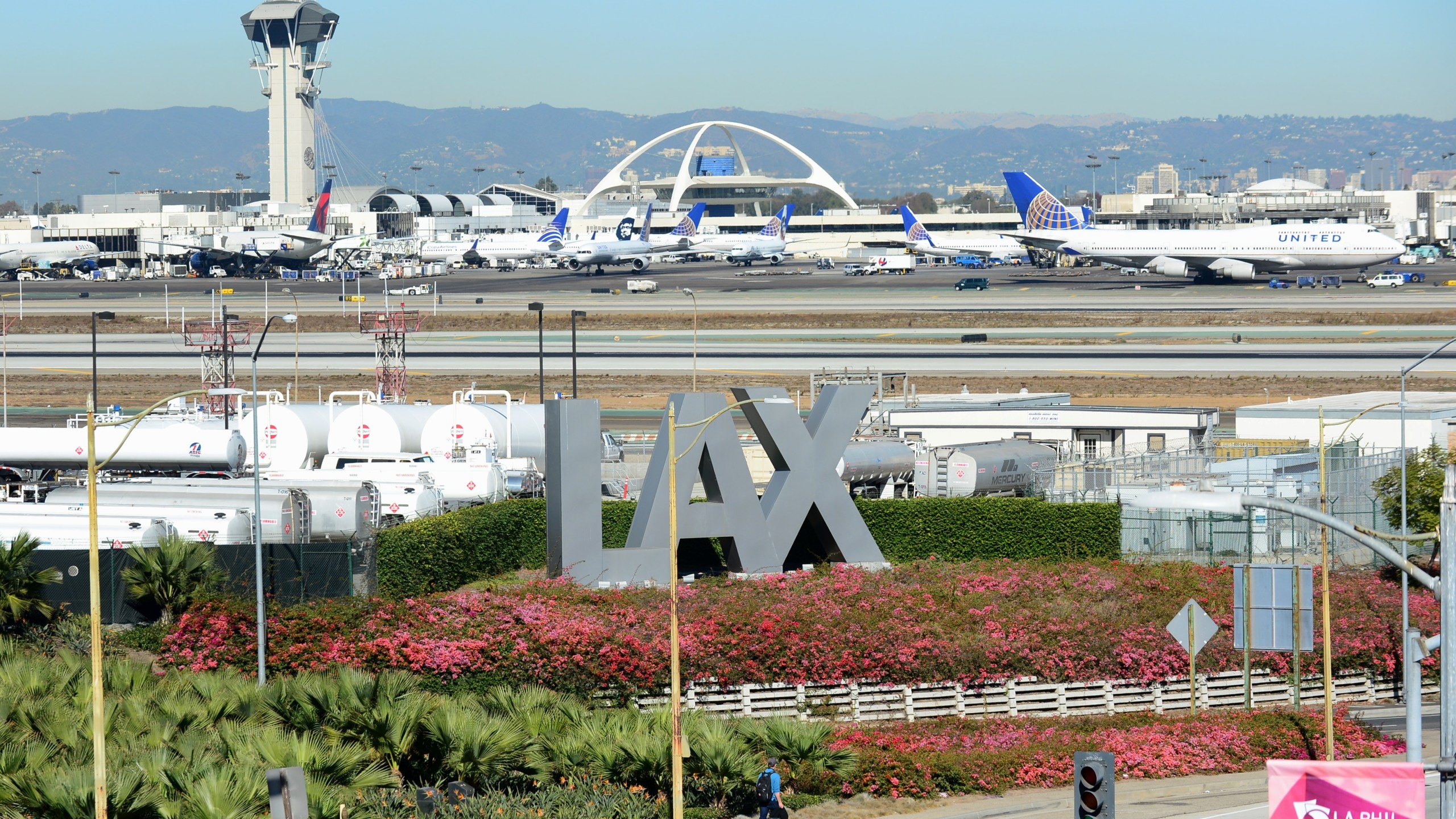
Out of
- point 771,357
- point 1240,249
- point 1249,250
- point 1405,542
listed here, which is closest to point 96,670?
point 1405,542

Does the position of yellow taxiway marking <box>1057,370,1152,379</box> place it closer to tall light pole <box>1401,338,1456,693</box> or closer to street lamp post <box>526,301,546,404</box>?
street lamp post <box>526,301,546,404</box>

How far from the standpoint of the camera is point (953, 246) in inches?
7087

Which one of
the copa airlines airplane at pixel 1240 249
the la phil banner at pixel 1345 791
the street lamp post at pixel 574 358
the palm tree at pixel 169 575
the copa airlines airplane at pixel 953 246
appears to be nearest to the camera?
the la phil banner at pixel 1345 791

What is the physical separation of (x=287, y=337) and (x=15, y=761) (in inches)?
3553

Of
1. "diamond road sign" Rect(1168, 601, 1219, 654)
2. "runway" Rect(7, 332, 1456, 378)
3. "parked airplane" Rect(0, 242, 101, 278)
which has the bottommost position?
"diamond road sign" Rect(1168, 601, 1219, 654)

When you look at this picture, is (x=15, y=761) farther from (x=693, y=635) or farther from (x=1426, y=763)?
(x=1426, y=763)

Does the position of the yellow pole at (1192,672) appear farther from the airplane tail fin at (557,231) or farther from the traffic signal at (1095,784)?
the airplane tail fin at (557,231)

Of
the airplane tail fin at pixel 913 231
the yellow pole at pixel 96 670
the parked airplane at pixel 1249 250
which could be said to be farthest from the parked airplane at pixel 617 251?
the yellow pole at pixel 96 670

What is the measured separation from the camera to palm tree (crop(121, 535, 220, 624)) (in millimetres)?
31719

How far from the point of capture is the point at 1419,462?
42.3 m

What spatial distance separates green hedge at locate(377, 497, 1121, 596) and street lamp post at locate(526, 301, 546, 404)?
16.7 meters

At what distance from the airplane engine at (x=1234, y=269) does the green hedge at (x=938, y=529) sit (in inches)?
3750

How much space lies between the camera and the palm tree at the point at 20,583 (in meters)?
31.1

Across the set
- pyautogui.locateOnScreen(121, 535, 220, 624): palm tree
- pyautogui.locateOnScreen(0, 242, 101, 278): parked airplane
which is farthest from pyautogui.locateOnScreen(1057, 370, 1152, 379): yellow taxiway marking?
pyautogui.locateOnScreen(0, 242, 101, 278): parked airplane
